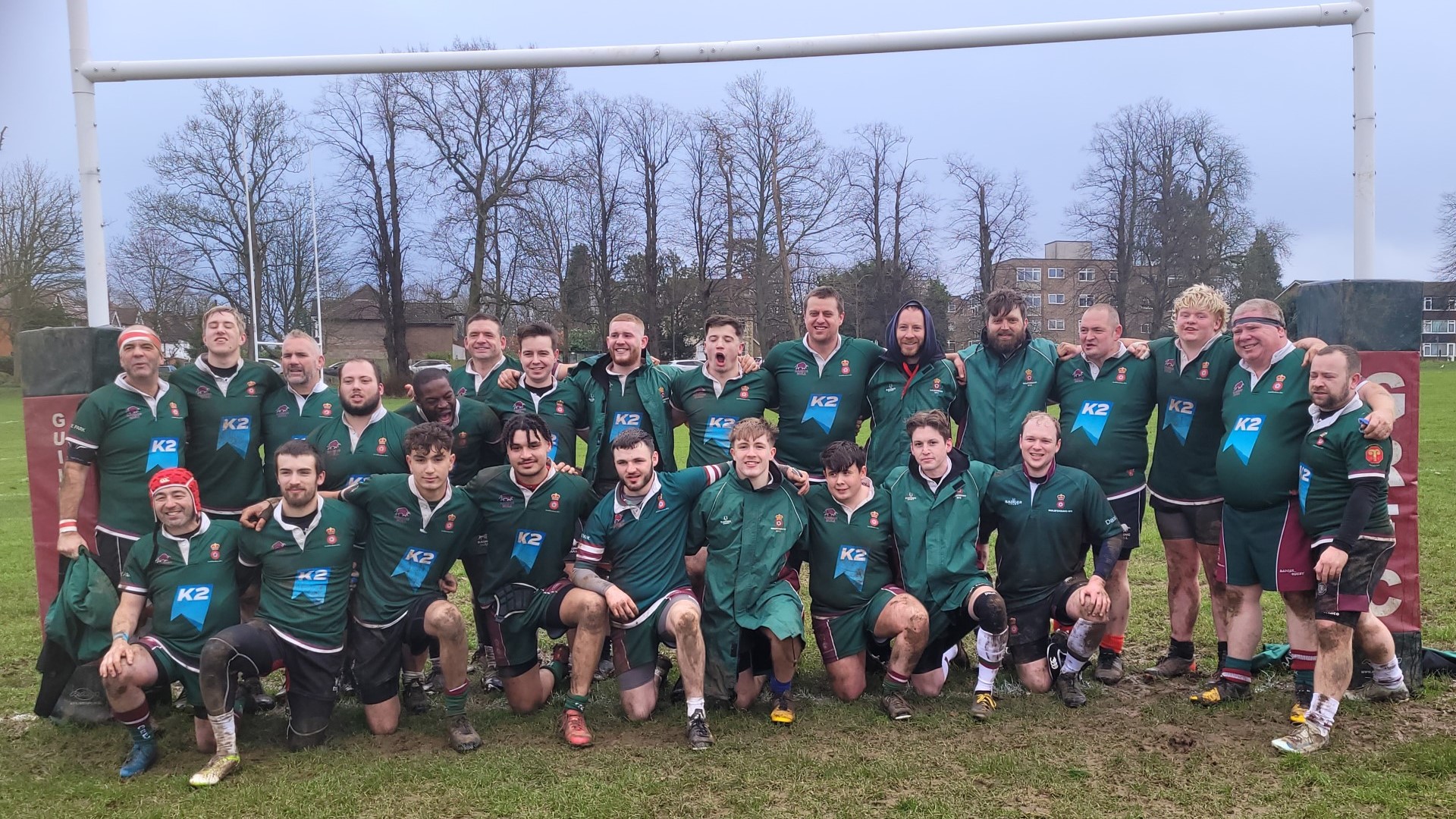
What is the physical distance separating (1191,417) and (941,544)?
5.15ft

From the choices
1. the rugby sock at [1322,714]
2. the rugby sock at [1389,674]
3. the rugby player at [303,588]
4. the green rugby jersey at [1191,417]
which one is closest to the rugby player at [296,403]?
the rugby player at [303,588]

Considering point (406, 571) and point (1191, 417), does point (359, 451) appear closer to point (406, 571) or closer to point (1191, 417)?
point (406, 571)

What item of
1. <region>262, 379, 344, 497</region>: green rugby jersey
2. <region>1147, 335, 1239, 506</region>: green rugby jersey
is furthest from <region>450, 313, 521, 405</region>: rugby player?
<region>1147, 335, 1239, 506</region>: green rugby jersey

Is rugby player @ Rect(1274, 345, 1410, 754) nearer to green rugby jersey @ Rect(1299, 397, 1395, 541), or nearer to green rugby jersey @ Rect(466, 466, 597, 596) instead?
green rugby jersey @ Rect(1299, 397, 1395, 541)

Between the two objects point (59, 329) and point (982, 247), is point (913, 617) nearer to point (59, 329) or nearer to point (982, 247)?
point (59, 329)

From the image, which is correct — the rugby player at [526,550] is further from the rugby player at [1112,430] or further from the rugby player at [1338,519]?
the rugby player at [1338,519]

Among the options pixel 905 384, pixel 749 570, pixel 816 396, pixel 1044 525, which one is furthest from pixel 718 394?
pixel 1044 525

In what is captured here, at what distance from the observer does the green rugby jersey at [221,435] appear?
206 inches

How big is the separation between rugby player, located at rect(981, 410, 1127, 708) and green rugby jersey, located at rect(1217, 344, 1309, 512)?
61 cm

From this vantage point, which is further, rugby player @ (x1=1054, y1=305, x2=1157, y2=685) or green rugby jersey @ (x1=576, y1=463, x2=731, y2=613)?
rugby player @ (x1=1054, y1=305, x2=1157, y2=685)

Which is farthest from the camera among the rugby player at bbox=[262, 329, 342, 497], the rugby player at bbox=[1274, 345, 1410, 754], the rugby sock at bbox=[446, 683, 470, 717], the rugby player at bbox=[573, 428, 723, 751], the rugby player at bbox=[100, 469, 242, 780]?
the rugby player at bbox=[262, 329, 342, 497]

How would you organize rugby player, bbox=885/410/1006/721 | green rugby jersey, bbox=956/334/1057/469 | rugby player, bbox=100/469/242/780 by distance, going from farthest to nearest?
green rugby jersey, bbox=956/334/1057/469 → rugby player, bbox=885/410/1006/721 → rugby player, bbox=100/469/242/780

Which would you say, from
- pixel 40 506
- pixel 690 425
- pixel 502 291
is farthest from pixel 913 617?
pixel 502 291

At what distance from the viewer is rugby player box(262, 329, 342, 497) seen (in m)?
5.22
